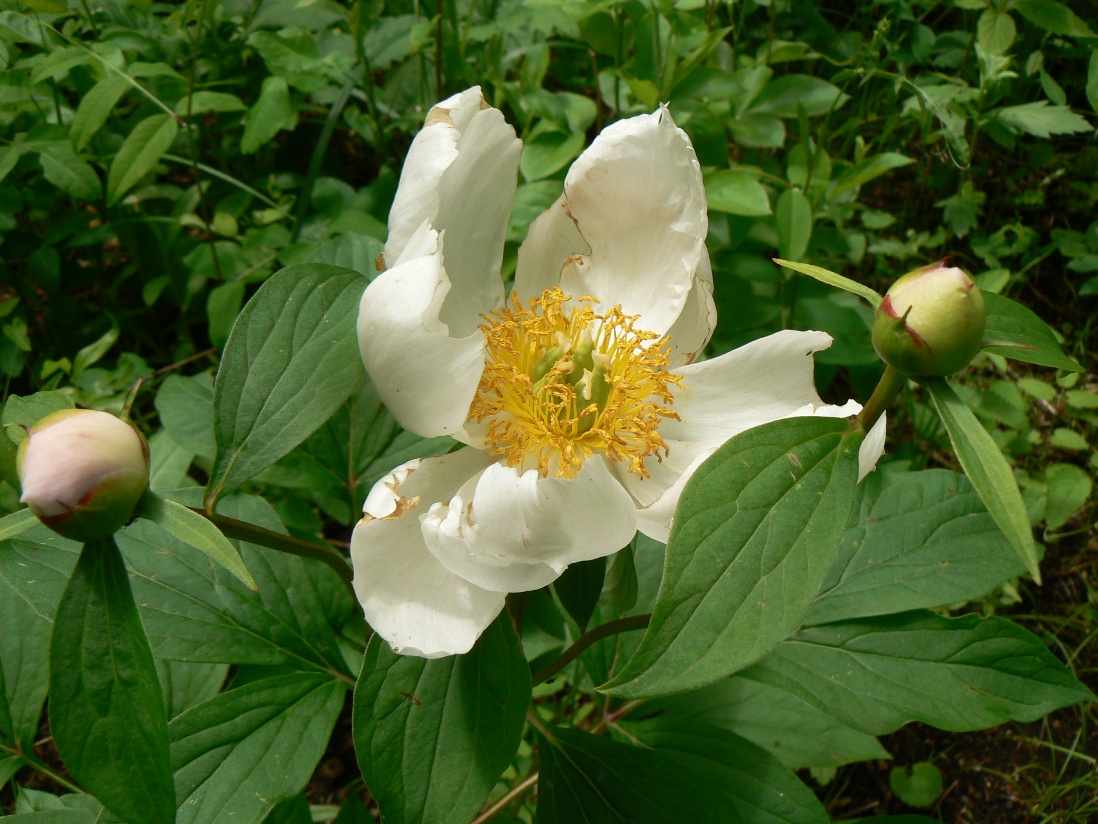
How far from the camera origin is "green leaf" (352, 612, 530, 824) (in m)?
0.93

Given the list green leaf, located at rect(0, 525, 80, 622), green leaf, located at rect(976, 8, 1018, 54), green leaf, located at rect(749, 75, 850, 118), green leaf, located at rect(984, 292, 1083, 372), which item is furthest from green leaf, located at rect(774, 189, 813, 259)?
green leaf, located at rect(0, 525, 80, 622)

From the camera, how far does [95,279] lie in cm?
206

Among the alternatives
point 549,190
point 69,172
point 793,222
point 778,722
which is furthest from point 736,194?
point 69,172

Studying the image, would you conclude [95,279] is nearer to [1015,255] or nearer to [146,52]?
[146,52]

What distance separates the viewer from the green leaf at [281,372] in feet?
3.14

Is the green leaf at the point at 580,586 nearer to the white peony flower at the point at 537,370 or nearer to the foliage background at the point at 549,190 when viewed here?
the white peony flower at the point at 537,370

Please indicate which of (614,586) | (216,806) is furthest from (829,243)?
(216,806)

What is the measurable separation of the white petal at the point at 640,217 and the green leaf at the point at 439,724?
1.55 ft

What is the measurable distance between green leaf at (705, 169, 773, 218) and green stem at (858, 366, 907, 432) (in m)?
0.71

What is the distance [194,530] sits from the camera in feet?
2.45

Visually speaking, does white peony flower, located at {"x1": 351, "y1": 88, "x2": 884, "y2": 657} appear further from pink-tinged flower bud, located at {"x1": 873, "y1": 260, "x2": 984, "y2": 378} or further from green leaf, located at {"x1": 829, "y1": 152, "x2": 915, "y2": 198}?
green leaf, located at {"x1": 829, "y1": 152, "x2": 915, "y2": 198}

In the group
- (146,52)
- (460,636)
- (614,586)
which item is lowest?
(614,586)

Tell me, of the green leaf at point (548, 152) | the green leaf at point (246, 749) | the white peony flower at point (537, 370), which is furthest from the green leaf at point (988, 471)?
the green leaf at point (548, 152)

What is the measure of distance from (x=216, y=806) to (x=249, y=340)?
0.52m
